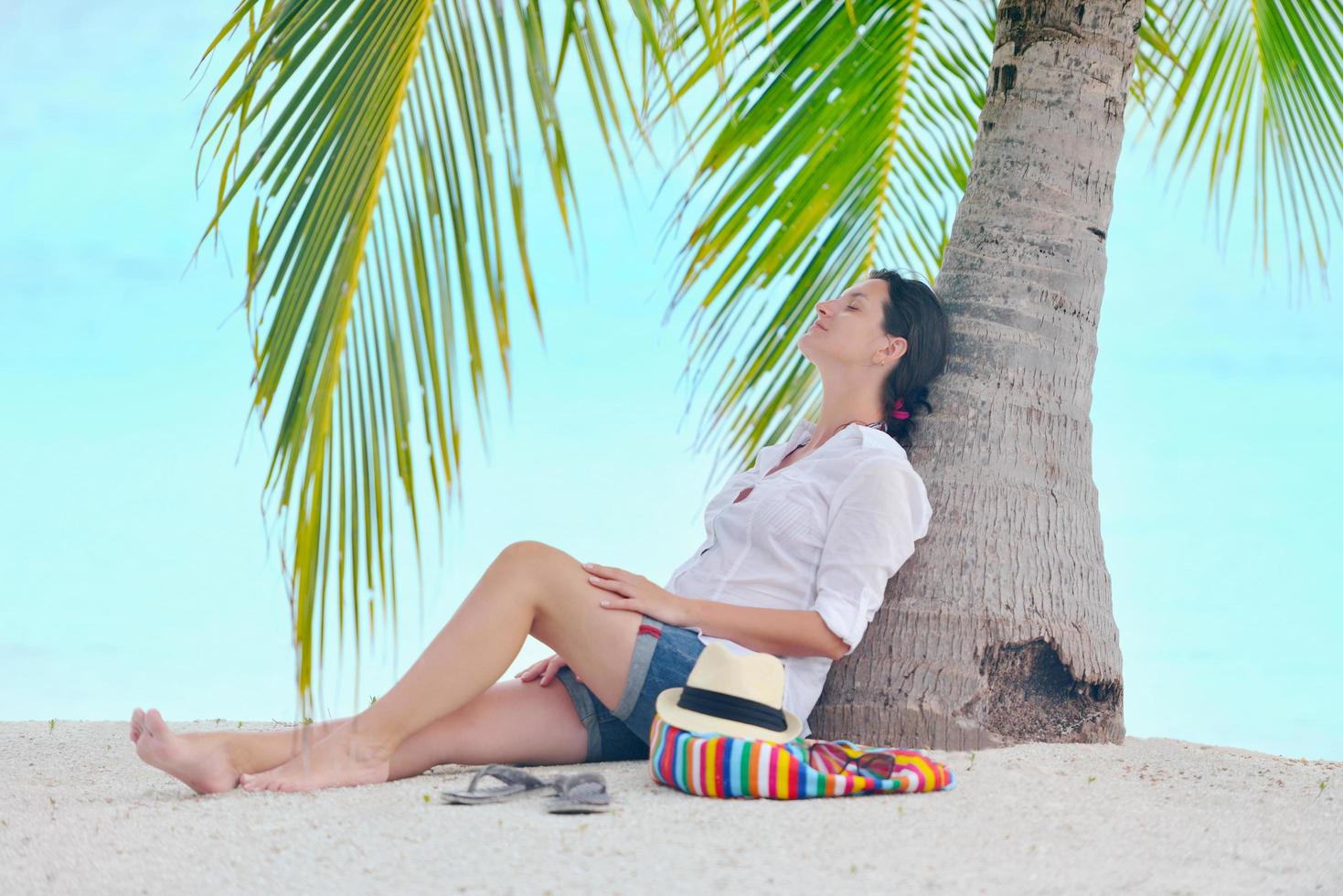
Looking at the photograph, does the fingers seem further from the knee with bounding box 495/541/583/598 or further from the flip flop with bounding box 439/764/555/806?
the flip flop with bounding box 439/764/555/806

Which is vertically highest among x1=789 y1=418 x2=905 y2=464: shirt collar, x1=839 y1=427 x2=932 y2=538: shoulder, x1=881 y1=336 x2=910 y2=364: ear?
x1=881 y1=336 x2=910 y2=364: ear

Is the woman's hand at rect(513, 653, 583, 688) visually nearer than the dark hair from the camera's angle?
Yes

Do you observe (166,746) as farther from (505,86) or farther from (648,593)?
(505,86)

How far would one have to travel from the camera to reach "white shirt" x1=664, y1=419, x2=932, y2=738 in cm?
256

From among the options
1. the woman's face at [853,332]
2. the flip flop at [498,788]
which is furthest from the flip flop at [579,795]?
the woman's face at [853,332]

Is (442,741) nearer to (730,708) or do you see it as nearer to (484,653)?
(484,653)

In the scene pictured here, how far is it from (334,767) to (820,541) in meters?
1.15

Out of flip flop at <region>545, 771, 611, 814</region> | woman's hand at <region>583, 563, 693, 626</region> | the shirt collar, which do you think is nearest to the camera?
flip flop at <region>545, 771, 611, 814</region>

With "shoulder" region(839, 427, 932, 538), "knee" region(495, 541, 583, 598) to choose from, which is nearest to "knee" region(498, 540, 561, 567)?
"knee" region(495, 541, 583, 598)

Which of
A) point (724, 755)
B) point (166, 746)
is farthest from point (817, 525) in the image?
point (166, 746)

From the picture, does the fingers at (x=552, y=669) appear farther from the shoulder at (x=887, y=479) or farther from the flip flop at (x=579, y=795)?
the shoulder at (x=887, y=479)

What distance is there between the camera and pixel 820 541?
2.67 metres

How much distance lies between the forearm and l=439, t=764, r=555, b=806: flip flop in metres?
0.49

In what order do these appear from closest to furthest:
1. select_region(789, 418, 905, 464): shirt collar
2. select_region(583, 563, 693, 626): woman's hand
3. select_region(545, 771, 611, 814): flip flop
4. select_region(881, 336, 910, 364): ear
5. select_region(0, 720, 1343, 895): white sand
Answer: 1. select_region(0, 720, 1343, 895): white sand
2. select_region(545, 771, 611, 814): flip flop
3. select_region(583, 563, 693, 626): woman's hand
4. select_region(789, 418, 905, 464): shirt collar
5. select_region(881, 336, 910, 364): ear
